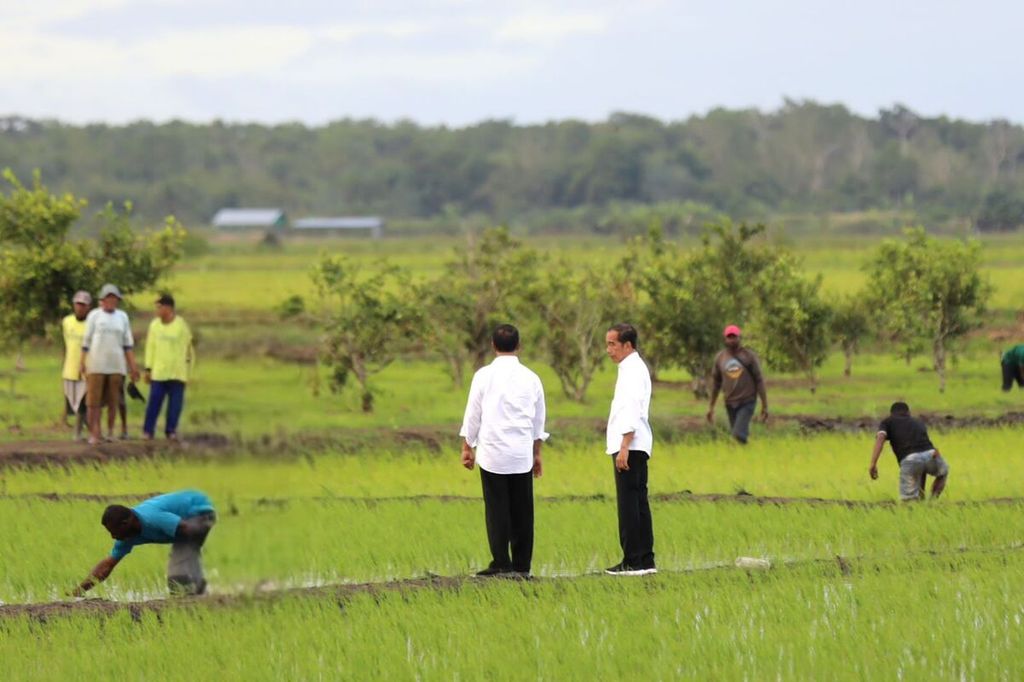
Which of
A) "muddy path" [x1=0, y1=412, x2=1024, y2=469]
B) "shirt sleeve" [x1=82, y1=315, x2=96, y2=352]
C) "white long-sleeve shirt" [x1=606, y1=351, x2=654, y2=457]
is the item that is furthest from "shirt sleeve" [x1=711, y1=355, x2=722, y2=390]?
"white long-sleeve shirt" [x1=606, y1=351, x2=654, y2=457]

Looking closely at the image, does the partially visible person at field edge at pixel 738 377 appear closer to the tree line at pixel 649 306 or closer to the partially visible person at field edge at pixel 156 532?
the tree line at pixel 649 306

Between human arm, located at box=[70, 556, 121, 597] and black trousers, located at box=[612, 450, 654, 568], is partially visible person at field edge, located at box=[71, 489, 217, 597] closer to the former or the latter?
human arm, located at box=[70, 556, 121, 597]

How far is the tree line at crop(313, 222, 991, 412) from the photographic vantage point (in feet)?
74.7

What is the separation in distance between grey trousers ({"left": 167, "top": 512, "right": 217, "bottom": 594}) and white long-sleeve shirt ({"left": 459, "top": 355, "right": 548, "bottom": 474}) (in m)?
2.00

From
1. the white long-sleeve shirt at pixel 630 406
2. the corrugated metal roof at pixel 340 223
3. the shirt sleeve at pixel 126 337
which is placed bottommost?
the white long-sleeve shirt at pixel 630 406

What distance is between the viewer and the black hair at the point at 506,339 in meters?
9.59

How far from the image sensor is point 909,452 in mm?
12555

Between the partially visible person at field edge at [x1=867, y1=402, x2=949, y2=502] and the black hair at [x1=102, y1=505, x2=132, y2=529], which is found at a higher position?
the black hair at [x1=102, y1=505, x2=132, y2=529]

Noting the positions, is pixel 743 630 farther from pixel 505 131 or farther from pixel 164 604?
pixel 505 131

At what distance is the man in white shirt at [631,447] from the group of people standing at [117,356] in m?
6.48

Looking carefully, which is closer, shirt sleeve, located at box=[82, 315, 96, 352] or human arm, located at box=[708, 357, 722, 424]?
shirt sleeve, located at box=[82, 315, 96, 352]

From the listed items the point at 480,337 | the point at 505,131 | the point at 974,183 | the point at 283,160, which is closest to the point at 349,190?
the point at 283,160

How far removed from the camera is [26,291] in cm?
2048

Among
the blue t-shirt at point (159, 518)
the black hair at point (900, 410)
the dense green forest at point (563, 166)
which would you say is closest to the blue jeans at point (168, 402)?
the black hair at point (900, 410)
